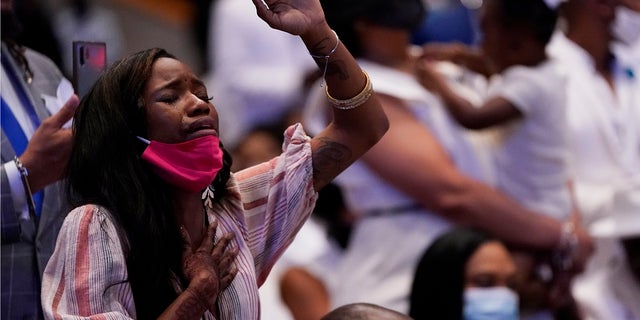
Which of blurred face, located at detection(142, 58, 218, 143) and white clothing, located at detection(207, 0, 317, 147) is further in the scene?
white clothing, located at detection(207, 0, 317, 147)

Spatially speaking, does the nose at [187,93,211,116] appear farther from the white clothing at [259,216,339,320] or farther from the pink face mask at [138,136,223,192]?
the white clothing at [259,216,339,320]

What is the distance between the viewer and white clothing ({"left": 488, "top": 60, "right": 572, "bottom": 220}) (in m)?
4.43

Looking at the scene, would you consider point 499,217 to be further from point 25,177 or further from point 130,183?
point 130,183

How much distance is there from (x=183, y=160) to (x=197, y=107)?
0.10 meters

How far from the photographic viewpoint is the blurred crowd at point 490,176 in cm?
421

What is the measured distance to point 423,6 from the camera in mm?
4328

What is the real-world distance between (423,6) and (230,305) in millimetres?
1978

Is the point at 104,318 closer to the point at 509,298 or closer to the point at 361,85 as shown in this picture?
the point at 361,85

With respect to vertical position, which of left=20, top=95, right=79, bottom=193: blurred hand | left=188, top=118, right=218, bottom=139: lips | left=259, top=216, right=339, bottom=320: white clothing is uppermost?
left=188, top=118, right=218, bottom=139: lips

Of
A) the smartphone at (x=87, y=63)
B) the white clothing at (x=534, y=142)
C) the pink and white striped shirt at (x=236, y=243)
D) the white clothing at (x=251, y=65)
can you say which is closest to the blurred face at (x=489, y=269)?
the white clothing at (x=534, y=142)

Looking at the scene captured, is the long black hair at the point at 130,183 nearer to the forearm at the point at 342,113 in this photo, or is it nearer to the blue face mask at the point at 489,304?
the forearm at the point at 342,113

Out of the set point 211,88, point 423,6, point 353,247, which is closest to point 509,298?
point 353,247

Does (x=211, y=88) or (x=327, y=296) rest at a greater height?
(x=327, y=296)

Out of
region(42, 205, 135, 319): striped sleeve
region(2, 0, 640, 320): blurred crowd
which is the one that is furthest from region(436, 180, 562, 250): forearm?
region(42, 205, 135, 319): striped sleeve
